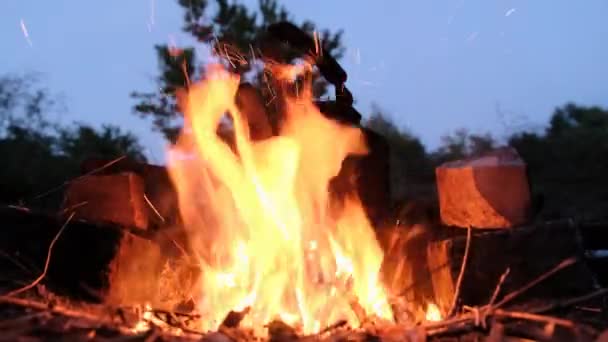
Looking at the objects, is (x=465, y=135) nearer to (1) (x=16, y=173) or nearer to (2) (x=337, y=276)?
(1) (x=16, y=173)

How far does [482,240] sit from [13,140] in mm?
10145

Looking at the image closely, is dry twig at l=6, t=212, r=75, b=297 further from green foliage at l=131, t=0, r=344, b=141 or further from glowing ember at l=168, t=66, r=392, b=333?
green foliage at l=131, t=0, r=344, b=141

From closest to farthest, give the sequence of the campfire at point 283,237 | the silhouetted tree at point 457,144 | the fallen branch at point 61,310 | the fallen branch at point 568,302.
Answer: the fallen branch at point 568,302, the fallen branch at point 61,310, the campfire at point 283,237, the silhouetted tree at point 457,144

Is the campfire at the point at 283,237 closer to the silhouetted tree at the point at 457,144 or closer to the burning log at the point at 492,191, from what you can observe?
the burning log at the point at 492,191

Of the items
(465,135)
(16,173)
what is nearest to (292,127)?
(16,173)

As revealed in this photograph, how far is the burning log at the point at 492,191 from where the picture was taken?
338 centimetres

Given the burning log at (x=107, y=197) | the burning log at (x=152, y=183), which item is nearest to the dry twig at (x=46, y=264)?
the burning log at (x=107, y=197)

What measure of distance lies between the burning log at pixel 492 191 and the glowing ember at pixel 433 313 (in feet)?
1.45

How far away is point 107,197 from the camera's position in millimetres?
3848

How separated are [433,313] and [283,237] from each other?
86 cm

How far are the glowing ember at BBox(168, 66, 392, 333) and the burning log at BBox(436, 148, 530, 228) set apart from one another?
0.55 metres

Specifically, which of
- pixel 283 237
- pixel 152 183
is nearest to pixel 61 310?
pixel 283 237

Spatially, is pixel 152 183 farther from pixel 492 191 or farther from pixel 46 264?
pixel 492 191

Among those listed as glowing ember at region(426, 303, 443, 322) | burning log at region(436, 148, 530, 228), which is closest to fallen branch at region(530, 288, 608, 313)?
glowing ember at region(426, 303, 443, 322)
